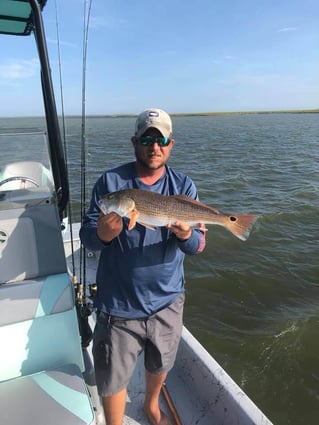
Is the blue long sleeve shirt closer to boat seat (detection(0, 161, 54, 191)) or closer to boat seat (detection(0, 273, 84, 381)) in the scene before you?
boat seat (detection(0, 273, 84, 381))

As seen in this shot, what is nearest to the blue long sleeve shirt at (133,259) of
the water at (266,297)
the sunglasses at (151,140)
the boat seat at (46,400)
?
the sunglasses at (151,140)

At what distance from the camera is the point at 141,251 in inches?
95.8

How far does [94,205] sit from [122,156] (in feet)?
62.6

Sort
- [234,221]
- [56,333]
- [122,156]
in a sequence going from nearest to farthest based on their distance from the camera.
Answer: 1. [56,333]
2. [234,221]
3. [122,156]

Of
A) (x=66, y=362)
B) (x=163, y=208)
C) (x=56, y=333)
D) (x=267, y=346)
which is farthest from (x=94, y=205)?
(x=267, y=346)

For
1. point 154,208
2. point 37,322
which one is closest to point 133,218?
point 154,208

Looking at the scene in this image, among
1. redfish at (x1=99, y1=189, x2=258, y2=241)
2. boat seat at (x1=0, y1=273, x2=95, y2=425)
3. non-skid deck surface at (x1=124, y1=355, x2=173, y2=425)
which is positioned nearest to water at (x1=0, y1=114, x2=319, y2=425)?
non-skid deck surface at (x1=124, y1=355, x2=173, y2=425)

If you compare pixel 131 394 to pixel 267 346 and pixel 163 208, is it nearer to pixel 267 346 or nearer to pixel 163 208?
pixel 163 208

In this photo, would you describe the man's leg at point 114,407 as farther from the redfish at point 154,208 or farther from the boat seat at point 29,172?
the boat seat at point 29,172

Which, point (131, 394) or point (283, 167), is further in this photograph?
point (283, 167)

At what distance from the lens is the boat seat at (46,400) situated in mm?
2121

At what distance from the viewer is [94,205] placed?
2.48m

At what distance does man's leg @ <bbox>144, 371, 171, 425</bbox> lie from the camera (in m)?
2.81

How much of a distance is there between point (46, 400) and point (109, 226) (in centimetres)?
115
